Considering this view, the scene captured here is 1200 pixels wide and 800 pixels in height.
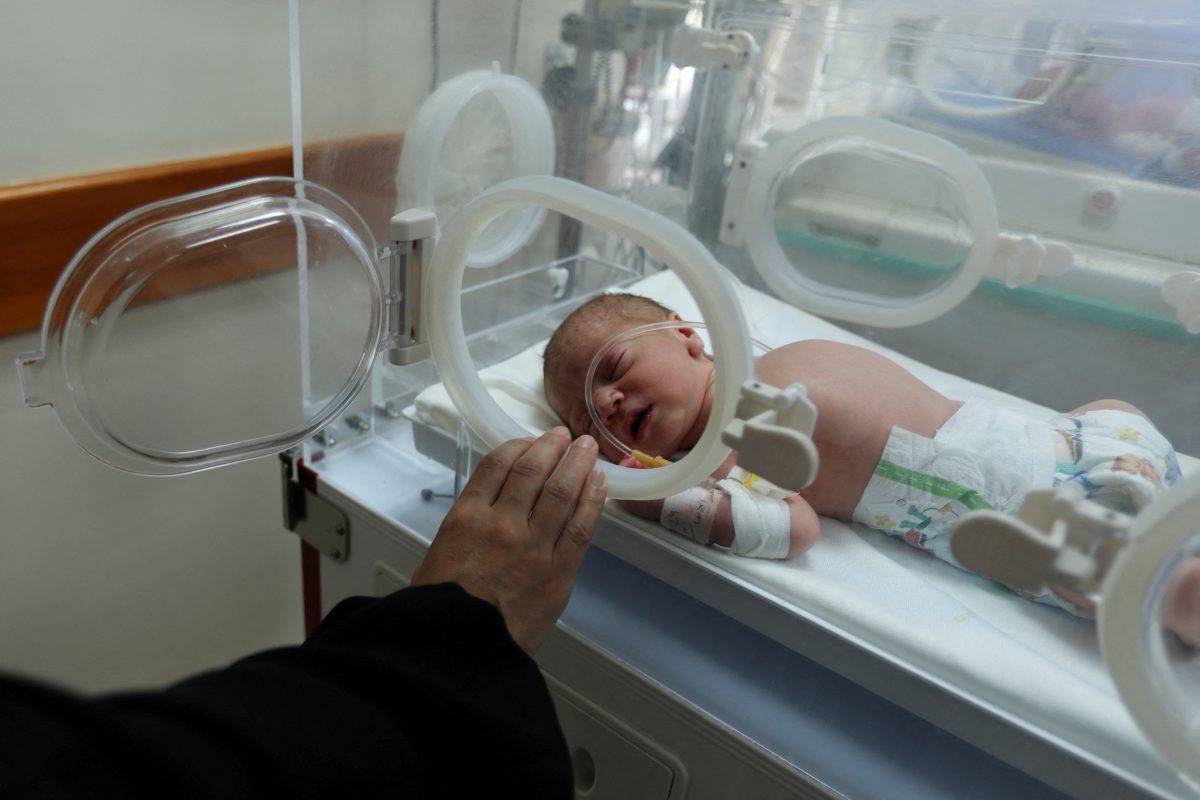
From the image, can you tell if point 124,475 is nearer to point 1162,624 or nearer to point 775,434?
point 775,434

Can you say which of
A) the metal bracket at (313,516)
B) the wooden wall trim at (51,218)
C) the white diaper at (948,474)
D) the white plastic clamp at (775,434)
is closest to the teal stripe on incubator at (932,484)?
the white diaper at (948,474)

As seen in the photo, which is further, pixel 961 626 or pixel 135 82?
pixel 135 82

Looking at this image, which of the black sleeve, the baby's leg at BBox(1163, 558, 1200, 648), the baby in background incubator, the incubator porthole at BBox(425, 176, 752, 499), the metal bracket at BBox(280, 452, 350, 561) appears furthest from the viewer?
the metal bracket at BBox(280, 452, 350, 561)

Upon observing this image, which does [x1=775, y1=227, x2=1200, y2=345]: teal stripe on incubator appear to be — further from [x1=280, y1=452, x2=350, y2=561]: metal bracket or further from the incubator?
[x1=280, y1=452, x2=350, y2=561]: metal bracket

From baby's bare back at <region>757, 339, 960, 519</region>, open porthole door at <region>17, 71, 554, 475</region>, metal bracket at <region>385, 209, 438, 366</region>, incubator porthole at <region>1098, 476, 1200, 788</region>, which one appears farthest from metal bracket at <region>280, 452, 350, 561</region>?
incubator porthole at <region>1098, 476, 1200, 788</region>

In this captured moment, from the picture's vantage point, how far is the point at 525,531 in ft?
2.26

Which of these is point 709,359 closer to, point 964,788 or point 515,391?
point 515,391

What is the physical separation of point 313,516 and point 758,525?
573 mm

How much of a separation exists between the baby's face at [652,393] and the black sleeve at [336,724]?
0.36 metres

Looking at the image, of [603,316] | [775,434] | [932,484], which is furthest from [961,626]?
[603,316]

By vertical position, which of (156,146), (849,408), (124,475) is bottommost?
(124,475)

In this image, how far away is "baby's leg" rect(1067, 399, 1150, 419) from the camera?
31.4 inches

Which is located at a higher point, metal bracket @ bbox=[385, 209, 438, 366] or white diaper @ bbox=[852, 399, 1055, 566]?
metal bracket @ bbox=[385, 209, 438, 366]

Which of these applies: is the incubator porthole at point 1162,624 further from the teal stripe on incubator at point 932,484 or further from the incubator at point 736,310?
the teal stripe on incubator at point 932,484
